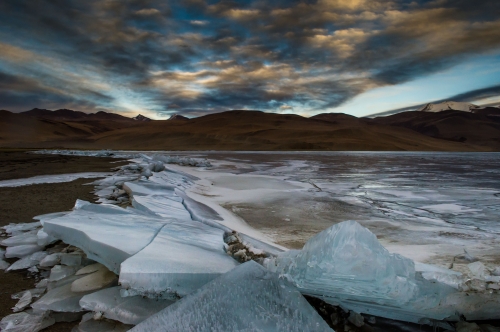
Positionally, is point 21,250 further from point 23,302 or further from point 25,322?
point 25,322

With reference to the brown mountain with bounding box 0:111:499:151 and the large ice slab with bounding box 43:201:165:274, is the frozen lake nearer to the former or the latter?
the large ice slab with bounding box 43:201:165:274

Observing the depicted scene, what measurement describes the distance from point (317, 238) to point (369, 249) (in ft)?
0.86

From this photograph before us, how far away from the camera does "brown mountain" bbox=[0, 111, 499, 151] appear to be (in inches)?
1949

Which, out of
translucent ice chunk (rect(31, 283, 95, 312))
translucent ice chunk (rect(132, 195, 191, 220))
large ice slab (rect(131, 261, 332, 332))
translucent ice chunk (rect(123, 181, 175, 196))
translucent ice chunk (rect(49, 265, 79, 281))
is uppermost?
translucent ice chunk (rect(123, 181, 175, 196))

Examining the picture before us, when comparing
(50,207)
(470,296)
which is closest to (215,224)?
(470,296)

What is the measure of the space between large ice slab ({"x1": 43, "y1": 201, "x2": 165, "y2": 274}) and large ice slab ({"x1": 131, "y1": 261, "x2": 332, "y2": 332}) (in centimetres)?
58

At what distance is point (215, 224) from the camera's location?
112 inches

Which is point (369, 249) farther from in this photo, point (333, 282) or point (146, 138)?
point (146, 138)

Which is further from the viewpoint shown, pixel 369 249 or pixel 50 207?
pixel 50 207

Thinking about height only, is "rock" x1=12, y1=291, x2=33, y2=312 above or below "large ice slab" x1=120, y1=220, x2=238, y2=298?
below

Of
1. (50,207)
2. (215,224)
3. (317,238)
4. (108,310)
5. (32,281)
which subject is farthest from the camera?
(50,207)

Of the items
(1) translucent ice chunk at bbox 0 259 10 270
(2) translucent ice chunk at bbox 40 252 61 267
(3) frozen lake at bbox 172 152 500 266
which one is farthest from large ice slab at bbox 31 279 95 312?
(3) frozen lake at bbox 172 152 500 266

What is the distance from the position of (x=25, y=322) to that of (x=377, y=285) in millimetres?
1699

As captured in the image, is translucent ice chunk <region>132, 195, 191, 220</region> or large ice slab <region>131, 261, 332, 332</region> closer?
large ice slab <region>131, 261, 332, 332</region>
